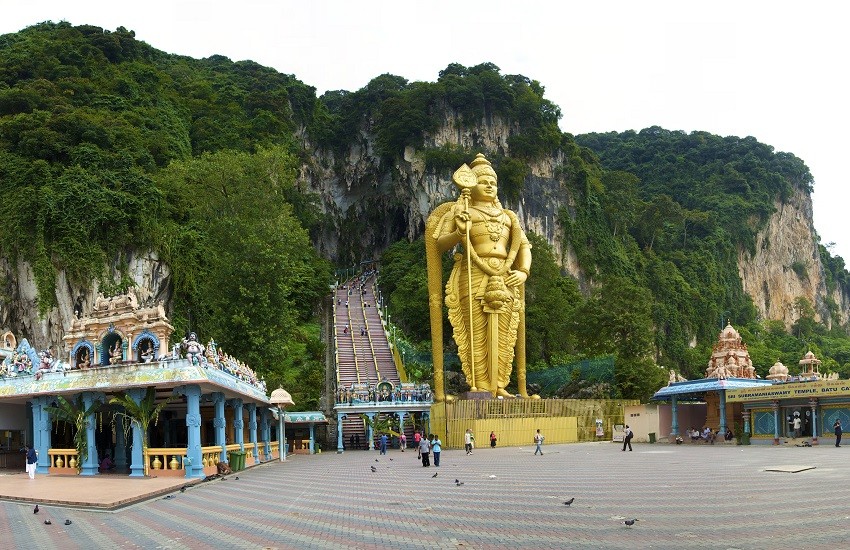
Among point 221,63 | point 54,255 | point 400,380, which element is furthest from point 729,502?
point 221,63

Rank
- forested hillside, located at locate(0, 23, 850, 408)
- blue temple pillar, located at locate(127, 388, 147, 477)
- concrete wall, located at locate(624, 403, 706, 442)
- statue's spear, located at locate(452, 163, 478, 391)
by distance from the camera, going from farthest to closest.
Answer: forested hillside, located at locate(0, 23, 850, 408) < concrete wall, located at locate(624, 403, 706, 442) < statue's spear, located at locate(452, 163, 478, 391) < blue temple pillar, located at locate(127, 388, 147, 477)

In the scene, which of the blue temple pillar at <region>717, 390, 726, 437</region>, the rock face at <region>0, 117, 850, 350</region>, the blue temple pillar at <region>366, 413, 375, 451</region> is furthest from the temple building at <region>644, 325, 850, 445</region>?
the rock face at <region>0, 117, 850, 350</region>

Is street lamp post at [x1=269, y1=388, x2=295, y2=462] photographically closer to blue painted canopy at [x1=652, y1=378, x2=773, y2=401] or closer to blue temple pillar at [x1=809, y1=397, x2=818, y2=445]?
blue painted canopy at [x1=652, y1=378, x2=773, y2=401]

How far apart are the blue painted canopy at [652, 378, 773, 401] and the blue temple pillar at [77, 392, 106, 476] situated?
787 inches

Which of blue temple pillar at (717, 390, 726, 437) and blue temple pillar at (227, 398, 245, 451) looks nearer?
blue temple pillar at (227, 398, 245, 451)

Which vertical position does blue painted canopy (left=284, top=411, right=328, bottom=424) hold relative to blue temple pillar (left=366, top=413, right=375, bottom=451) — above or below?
above

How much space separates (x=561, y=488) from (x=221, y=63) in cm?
7138

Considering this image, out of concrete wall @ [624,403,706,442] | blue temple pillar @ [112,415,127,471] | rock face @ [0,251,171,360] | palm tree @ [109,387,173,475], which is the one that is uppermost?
rock face @ [0,251,171,360]

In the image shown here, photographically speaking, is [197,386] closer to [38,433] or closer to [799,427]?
[38,433]

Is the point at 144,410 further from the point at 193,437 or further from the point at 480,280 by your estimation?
the point at 480,280

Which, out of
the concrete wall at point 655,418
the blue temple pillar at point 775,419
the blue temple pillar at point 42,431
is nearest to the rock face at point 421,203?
the concrete wall at point 655,418

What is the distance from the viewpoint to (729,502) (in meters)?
12.2

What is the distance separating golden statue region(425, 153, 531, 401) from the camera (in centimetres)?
3266

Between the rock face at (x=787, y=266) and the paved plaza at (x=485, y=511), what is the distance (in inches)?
2743
